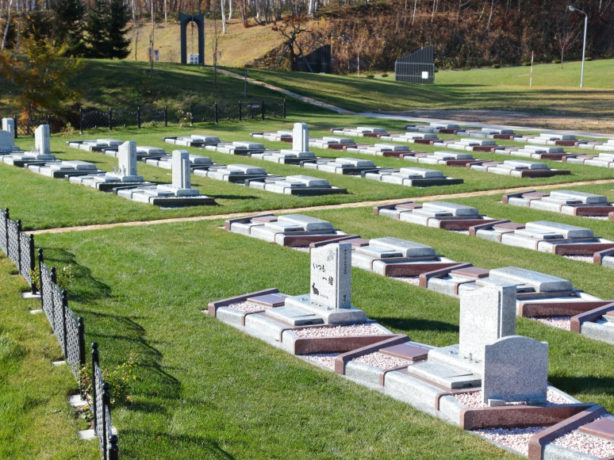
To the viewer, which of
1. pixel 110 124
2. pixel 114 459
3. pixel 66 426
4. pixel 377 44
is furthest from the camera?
pixel 377 44

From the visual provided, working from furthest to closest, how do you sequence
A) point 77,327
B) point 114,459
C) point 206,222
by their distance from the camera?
1. point 206,222
2. point 77,327
3. point 114,459

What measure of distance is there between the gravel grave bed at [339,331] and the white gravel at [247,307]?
1.13 meters

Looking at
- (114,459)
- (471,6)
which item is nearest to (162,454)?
(114,459)

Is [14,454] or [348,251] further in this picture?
[348,251]

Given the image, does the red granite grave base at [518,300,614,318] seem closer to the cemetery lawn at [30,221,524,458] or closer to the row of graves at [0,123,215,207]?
the cemetery lawn at [30,221,524,458]

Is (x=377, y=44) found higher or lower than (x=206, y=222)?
higher

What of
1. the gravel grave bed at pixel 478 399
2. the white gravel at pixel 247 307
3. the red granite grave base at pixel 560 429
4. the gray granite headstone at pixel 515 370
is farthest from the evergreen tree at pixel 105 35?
the red granite grave base at pixel 560 429

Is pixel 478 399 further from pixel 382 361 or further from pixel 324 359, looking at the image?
pixel 324 359

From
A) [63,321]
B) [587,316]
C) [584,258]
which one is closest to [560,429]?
[587,316]

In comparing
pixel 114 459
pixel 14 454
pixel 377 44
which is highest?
pixel 377 44

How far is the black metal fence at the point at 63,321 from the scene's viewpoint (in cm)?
704

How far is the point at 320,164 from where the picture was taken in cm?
2898

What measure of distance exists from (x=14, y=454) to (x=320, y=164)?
21745 millimetres

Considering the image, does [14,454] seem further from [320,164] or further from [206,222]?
[320,164]
